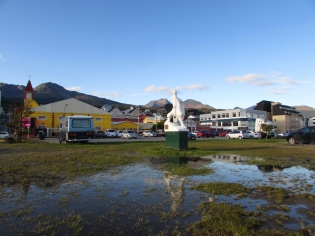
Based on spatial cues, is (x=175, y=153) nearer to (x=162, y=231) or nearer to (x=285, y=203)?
(x=285, y=203)

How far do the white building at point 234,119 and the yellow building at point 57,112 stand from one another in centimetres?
4131

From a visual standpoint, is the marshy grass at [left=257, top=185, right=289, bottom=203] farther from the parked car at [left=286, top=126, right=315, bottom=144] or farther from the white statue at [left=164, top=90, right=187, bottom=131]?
the parked car at [left=286, top=126, right=315, bottom=144]

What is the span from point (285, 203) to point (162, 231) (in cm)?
298

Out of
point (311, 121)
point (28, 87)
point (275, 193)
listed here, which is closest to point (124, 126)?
point (28, 87)

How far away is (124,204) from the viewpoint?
17.0ft

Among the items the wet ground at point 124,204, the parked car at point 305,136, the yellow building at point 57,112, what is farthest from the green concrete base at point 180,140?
the yellow building at point 57,112

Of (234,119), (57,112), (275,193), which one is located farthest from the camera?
(234,119)

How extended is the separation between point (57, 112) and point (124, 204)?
182 ft

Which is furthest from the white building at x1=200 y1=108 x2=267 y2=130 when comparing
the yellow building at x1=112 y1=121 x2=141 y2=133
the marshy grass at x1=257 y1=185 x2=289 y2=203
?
the marshy grass at x1=257 y1=185 x2=289 y2=203

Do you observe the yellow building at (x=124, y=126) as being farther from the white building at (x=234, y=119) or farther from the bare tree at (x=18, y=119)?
the bare tree at (x=18, y=119)

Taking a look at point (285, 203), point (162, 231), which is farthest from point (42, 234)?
point (285, 203)

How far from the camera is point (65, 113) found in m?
56.7

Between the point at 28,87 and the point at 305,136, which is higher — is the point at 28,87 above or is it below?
above

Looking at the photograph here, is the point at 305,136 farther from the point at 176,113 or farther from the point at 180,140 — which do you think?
the point at 180,140
